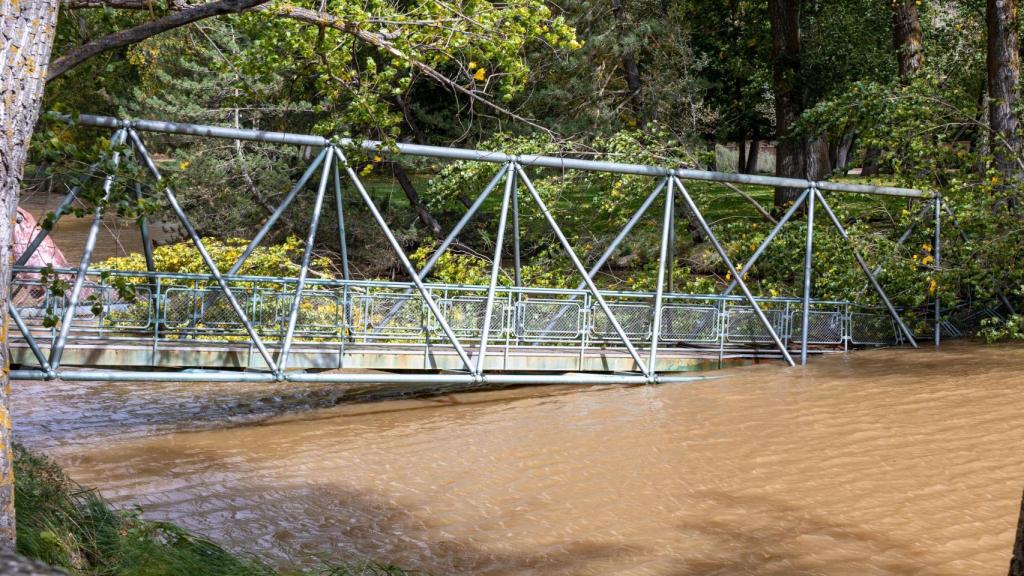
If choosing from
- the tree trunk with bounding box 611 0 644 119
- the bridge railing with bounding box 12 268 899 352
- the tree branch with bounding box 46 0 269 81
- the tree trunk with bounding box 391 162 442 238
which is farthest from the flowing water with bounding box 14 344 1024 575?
the tree trunk with bounding box 611 0 644 119

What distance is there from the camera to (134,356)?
12.8 metres

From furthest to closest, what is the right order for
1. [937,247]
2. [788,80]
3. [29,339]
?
[788,80], [937,247], [29,339]

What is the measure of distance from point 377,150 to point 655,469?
18.2 ft

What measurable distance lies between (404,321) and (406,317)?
0.09 meters

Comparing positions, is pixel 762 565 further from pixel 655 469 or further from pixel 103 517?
pixel 103 517

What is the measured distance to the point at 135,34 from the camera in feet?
27.6

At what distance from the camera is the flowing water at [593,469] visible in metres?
8.17

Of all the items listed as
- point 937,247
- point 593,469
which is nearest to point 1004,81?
point 937,247

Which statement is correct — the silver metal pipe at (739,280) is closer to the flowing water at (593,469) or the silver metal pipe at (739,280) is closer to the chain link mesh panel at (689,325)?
the flowing water at (593,469)

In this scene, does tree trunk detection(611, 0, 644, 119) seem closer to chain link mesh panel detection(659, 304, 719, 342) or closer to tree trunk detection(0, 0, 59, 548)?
chain link mesh panel detection(659, 304, 719, 342)

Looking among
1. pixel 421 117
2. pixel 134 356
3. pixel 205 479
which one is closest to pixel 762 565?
pixel 205 479

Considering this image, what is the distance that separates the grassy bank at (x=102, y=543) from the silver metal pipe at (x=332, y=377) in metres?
4.63

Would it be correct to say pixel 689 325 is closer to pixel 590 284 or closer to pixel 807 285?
pixel 807 285

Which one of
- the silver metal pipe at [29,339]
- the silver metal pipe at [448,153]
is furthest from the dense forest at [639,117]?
the silver metal pipe at [29,339]
